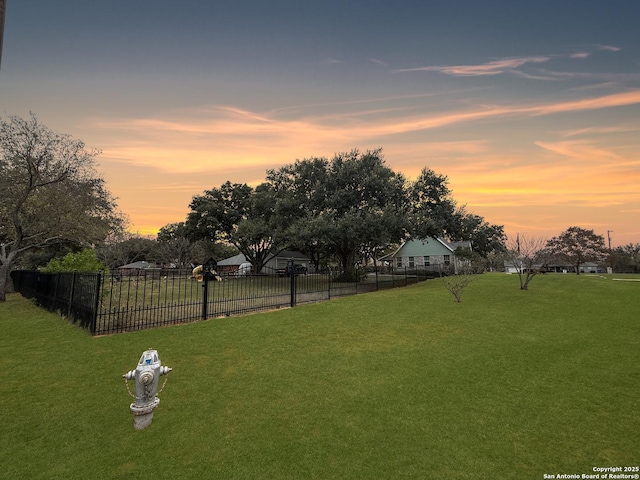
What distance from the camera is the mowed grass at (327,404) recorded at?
3580mm

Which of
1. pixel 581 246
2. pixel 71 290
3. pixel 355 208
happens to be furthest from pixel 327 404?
pixel 581 246

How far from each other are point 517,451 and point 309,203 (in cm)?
2466

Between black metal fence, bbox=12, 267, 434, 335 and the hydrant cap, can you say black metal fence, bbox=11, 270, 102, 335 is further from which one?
the hydrant cap

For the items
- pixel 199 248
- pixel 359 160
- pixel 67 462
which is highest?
pixel 359 160

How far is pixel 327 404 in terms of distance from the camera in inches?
195

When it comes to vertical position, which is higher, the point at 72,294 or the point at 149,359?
the point at 72,294

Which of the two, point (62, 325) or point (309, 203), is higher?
point (309, 203)

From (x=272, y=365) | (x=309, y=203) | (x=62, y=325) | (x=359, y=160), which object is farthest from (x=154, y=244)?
(x=272, y=365)

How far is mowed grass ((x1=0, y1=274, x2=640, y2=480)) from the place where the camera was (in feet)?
11.7

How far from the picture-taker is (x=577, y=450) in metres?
3.75

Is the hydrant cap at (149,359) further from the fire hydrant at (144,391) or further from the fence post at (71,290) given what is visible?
the fence post at (71,290)

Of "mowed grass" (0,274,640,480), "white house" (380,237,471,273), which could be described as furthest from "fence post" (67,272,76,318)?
"white house" (380,237,471,273)

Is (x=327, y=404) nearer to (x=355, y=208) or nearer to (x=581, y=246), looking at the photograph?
(x=355, y=208)

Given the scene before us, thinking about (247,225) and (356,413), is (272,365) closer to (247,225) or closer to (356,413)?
(356,413)
